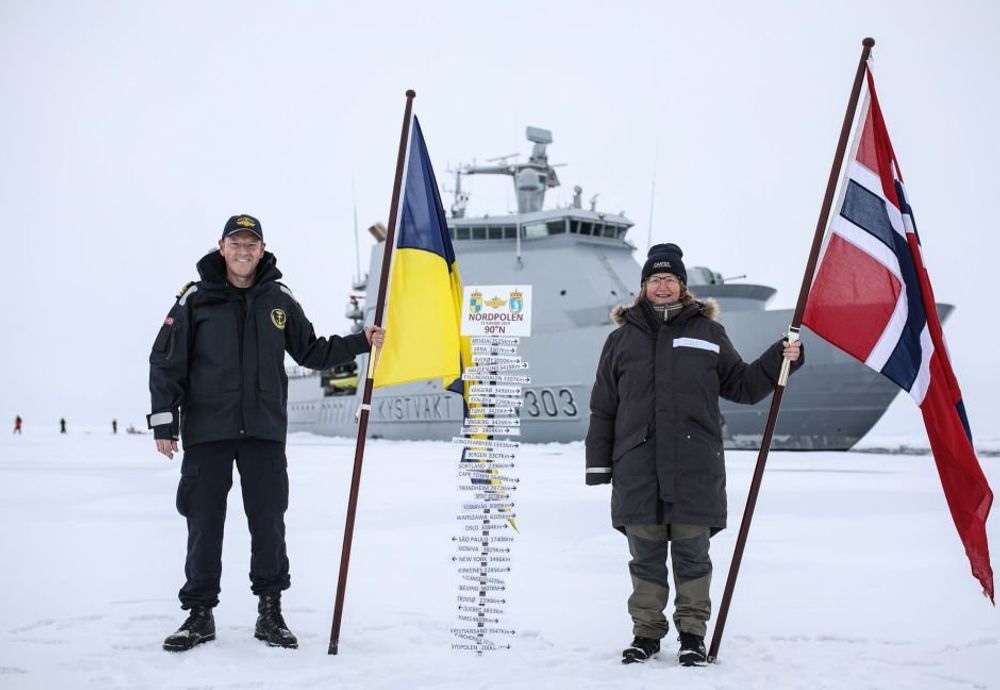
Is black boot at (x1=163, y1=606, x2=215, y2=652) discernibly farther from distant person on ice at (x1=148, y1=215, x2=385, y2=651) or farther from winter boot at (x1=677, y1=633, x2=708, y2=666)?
winter boot at (x1=677, y1=633, x2=708, y2=666)

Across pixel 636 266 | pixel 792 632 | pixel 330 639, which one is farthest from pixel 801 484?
pixel 636 266

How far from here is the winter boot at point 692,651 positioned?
2834 mm

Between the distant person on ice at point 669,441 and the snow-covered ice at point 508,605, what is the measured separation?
241mm

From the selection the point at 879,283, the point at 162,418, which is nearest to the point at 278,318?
the point at 162,418

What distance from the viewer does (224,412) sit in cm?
310

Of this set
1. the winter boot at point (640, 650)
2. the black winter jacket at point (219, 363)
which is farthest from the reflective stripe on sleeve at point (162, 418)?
the winter boot at point (640, 650)

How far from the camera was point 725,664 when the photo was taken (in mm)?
2857

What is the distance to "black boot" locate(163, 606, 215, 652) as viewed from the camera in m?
2.94

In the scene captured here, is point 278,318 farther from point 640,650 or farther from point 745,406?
point 745,406

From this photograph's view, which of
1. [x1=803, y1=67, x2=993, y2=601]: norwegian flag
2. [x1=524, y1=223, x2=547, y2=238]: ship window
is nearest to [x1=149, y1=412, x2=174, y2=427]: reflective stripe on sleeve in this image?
[x1=803, y1=67, x2=993, y2=601]: norwegian flag

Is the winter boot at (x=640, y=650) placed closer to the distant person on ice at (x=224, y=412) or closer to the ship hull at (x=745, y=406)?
the distant person on ice at (x=224, y=412)

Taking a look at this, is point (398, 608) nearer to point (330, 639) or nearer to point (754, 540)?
point (330, 639)

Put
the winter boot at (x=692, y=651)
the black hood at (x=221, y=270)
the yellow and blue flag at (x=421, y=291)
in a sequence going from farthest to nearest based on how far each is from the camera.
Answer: the yellow and blue flag at (x=421, y=291)
the black hood at (x=221, y=270)
the winter boot at (x=692, y=651)

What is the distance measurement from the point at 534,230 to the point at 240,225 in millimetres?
17157
